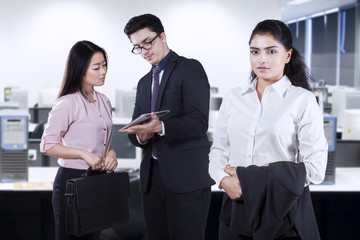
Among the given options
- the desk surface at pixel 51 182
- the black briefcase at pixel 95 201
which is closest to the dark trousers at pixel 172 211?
the black briefcase at pixel 95 201

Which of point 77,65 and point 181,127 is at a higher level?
point 77,65

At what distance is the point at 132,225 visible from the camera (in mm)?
3684

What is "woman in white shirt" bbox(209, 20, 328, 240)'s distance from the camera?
195 centimetres

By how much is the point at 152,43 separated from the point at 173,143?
463 millimetres

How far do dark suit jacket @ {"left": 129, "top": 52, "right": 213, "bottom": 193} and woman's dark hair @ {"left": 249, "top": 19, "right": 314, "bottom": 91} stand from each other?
19.9 inches

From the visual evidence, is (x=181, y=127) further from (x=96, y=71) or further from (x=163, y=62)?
(x=96, y=71)

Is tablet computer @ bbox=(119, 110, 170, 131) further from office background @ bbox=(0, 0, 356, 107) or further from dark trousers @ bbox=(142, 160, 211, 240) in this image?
office background @ bbox=(0, 0, 356, 107)

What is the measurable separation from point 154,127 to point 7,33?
9780 millimetres

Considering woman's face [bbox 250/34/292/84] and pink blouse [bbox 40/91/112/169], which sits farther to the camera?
pink blouse [bbox 40/91/112/169]

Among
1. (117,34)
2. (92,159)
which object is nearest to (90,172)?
(92,159)

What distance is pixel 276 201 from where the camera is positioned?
1.93m

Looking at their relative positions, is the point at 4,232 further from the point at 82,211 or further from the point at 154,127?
the point at 154,127

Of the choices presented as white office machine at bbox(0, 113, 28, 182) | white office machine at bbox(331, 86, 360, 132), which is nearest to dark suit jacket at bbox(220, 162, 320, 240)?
white office machine at bbox(0, 113, 28, 182)

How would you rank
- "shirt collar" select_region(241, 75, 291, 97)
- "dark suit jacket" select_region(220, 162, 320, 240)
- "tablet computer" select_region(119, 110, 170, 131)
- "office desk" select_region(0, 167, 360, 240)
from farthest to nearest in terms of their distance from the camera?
"office desk" select_region(0, 167, 360, 240)
"tablet computer" select_region(119, 110, 170, 131)
"shirt collar" select_region(241, 75, 291, 97)
"dark suit jacket" select_region(220, 162, 320, 240)
